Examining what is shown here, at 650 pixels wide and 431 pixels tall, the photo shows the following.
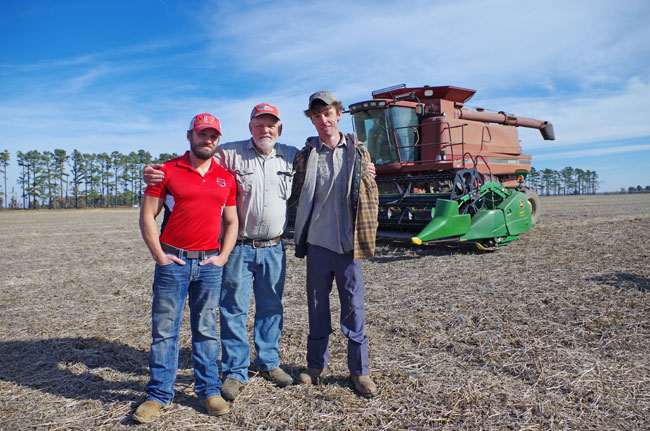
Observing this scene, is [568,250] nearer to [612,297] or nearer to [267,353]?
[612,297]

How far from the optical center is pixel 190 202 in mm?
2775

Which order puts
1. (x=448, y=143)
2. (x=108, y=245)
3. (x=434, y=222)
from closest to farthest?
(x=434, y=222)
(x=448, y=143)
(x=108, y=245)

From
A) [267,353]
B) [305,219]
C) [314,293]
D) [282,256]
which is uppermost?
[305,219]

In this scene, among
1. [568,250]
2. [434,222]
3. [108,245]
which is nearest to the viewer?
[434,222]

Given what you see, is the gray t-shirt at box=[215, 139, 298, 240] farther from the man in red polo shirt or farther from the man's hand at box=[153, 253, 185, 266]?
the man's hand at box=[153, 253, 185, 266]

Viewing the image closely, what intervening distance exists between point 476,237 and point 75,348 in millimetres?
6589

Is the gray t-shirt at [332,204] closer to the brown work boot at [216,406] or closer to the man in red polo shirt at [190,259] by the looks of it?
the man in red polo shirt at [190,259]

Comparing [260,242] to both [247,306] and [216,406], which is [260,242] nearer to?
[247,306]

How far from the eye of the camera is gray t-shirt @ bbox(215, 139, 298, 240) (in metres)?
3.12

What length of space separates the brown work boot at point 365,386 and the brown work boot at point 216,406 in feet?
2.90

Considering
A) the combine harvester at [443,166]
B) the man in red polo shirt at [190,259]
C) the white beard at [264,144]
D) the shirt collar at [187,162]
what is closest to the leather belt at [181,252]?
the man in red polo shirt at [190,259]

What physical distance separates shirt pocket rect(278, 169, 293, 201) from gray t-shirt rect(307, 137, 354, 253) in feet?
0.69

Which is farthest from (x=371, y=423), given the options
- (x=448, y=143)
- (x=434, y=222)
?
(x=448, y=143)

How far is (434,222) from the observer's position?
7.60 metres
